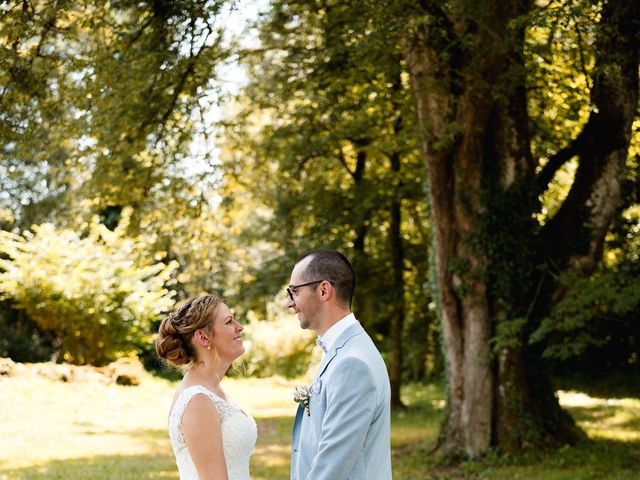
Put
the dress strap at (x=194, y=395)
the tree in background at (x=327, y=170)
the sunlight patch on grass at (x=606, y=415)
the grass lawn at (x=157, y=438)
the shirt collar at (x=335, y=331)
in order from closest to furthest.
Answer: the shirt collar at (x=335, y=331), the dress strap at (x=194, y=395), the grass lawn at (x=157, y=438), the sunlight patch on grass at (x=606, y=415), the tree in background at (x=327, y=170)

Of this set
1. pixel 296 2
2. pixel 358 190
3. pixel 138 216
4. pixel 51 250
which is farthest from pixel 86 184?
pixel 51 250

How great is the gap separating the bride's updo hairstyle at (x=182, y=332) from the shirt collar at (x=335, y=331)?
2.72ft

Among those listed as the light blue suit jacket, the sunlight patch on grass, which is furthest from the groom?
the sunlight patch on grass

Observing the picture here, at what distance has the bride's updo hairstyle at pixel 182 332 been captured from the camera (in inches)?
158

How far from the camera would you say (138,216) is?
44.5 ft

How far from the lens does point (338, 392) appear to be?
10.3ft

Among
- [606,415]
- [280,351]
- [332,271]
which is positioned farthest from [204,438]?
[280,351]

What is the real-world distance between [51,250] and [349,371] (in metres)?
20.2

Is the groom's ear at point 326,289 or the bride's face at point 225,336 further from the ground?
the groom's ear at point 326,289

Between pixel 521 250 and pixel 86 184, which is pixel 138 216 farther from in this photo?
pixel 521 250

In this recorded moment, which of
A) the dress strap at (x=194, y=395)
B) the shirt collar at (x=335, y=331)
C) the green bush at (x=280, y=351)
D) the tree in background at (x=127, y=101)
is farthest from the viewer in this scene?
the green bush at (x=280, y=351)

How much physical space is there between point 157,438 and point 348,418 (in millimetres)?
12676

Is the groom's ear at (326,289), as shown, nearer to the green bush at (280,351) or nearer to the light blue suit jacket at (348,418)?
the light blue suit jacket at (348,418)

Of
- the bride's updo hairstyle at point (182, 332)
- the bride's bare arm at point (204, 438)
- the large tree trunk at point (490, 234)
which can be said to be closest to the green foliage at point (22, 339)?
the large tree trunk at point (490, 234)
